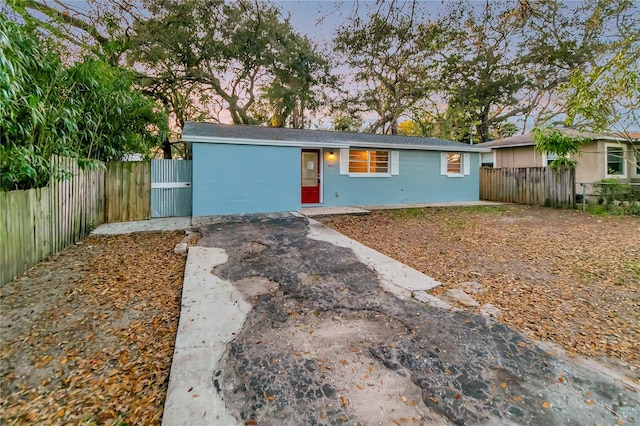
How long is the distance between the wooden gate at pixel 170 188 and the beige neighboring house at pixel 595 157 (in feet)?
43.8

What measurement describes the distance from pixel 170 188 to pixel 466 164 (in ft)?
36.8

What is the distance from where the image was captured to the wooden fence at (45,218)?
3676 millimetres

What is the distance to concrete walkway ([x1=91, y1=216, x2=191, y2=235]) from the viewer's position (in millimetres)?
6688

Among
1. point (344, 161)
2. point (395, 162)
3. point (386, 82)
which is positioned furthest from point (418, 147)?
point (386, 82)

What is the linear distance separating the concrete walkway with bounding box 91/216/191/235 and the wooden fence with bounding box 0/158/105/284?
296 millimetres

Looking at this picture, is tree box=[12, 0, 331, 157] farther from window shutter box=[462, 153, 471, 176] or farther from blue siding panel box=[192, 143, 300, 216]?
window shutter box=[462, 153, 471, 176]

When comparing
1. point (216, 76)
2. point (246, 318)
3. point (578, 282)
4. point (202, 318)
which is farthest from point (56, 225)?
point (216, 76)

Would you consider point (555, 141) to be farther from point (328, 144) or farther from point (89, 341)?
point (89, 341)

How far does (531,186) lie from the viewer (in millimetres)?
11695

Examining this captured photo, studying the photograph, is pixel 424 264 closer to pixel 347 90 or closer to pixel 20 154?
pixel 20 154

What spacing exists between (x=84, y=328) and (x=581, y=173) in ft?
54.2

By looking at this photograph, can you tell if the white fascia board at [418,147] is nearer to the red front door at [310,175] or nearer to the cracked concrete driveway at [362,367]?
the red front door at [310,175]

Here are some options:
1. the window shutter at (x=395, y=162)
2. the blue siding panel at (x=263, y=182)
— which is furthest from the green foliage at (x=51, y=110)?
the window shutter at (x=395, y=162)

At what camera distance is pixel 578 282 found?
3.76 meters
